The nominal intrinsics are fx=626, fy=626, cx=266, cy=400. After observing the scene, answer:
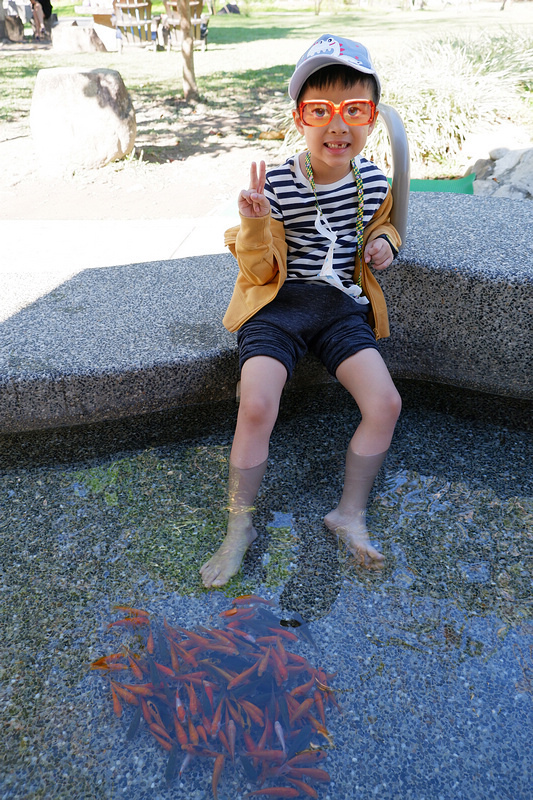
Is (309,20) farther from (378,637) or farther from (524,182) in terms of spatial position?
(378,637)

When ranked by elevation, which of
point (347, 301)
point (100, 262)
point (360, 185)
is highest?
point (360, 185)

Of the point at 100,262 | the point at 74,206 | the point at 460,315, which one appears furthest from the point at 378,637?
the point at 74,206

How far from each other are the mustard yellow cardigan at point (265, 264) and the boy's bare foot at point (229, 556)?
71 cm

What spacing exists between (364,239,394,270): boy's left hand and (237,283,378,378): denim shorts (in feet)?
0.52

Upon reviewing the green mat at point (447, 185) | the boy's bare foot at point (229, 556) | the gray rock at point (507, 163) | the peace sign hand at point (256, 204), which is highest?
the peace sign hand at point (256, 204)

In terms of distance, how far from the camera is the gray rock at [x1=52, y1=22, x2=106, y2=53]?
15.8m

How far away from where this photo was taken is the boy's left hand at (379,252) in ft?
7.15

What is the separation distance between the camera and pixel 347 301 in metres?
2.25

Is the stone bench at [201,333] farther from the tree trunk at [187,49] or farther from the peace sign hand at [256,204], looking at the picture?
the tree trunk at [187,49]

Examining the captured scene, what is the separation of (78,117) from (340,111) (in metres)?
5.43

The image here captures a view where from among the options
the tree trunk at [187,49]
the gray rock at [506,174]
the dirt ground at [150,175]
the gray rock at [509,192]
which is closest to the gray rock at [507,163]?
the gray rock at [506,174]

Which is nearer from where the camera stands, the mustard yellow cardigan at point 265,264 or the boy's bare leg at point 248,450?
the boy's bare leg at point 248,450

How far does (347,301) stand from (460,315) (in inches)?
24.8

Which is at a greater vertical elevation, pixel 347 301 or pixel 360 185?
pixel 360 185
